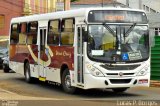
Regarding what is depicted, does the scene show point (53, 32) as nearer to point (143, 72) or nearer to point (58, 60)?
point (58, 60)

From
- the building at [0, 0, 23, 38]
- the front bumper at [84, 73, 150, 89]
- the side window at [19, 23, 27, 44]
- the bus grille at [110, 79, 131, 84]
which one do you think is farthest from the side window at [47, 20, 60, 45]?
the building at [0, 0, 23, 38]

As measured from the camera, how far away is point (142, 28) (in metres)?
16.9

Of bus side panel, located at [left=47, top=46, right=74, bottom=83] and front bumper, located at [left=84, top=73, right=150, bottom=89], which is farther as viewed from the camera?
bus side panel, located at [left=47, top=46, right=74, bottom=83]

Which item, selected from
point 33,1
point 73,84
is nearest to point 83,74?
point 73,84

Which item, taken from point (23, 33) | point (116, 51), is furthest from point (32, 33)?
point (116, 51)

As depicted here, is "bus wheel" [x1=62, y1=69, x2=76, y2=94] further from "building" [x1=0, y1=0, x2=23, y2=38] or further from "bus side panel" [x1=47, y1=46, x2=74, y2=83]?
"building" [x1=0, y1=0, x2=23, y2=38]

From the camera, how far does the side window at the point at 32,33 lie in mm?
21250

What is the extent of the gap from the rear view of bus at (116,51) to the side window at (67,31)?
1.24m

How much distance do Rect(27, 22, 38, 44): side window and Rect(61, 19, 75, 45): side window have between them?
3.24 meters

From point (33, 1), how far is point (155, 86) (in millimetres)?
37165

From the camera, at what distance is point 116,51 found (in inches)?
639

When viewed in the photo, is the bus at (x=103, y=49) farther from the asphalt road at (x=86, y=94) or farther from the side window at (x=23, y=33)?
the side window at (x=23, y=33)

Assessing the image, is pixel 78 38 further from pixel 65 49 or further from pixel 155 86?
Result: pixel 155 86

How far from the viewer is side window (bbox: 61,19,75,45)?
17.4 m
